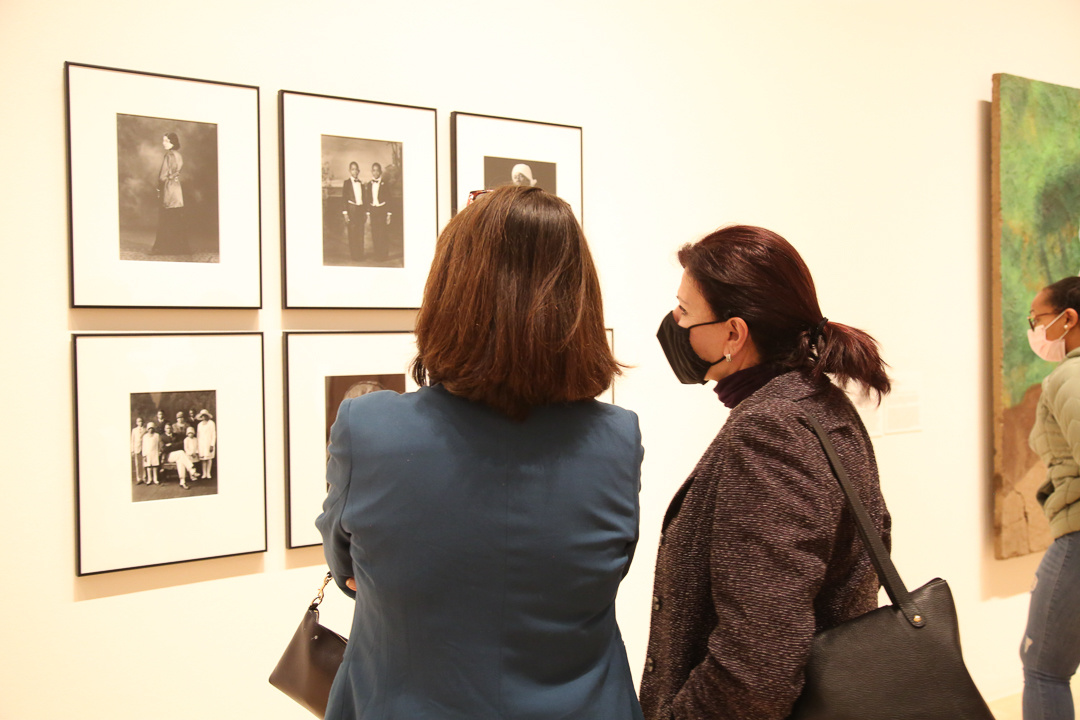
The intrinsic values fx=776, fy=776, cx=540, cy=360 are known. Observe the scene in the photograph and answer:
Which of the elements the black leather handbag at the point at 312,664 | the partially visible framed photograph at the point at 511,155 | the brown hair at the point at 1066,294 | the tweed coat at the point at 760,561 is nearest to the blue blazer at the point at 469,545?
the tweed coat at the point at 760,561

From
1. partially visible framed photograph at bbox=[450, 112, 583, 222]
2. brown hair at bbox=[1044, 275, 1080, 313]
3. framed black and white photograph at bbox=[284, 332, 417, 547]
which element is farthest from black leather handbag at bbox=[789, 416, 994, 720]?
brown hair at bbox=[1044, 275, 1080, 313]

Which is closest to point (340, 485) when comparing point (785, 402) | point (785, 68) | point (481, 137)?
point (785, 402)

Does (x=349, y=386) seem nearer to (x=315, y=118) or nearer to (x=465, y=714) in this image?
(x=315, y=118)

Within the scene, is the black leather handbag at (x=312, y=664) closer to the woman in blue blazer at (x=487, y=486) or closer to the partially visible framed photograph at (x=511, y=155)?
the woman in blue blazer at (x=487, y=486)

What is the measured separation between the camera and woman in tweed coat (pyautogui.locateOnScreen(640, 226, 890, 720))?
1.22 meters

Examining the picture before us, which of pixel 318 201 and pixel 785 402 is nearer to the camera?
pixel 785 402

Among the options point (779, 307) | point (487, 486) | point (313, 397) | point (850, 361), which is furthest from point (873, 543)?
point (313, 397)

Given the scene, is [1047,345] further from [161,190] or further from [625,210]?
[161,190]

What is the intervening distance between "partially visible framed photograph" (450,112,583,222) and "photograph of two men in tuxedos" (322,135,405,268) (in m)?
0.20

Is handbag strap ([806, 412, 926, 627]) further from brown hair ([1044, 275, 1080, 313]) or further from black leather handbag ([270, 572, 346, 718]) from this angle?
brown hair ([1044, 275, 1080, 313])

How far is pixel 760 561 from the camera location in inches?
48.4

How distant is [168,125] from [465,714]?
1729mm

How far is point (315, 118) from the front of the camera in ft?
7.41

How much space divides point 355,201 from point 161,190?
0.52m
